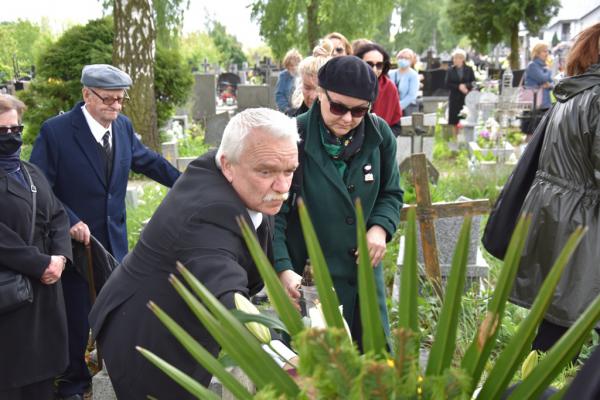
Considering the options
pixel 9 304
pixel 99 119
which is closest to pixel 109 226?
pixel 99 119

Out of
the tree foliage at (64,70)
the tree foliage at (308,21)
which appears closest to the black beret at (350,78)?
the tree foliage at (64,70)

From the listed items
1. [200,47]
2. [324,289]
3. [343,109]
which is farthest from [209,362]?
[200,47]

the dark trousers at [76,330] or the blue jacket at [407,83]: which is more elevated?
the blue jacket at [407,83]

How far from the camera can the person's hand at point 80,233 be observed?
3502mm

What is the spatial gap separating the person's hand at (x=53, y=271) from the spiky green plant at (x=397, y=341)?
219 cm

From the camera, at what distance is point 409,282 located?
45.0 inches

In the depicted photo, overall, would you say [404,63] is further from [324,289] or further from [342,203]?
[324,289]

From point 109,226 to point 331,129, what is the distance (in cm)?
143

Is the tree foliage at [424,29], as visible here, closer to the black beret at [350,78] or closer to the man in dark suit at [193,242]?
the black beret at [350,78]

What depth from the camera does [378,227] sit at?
120 inches

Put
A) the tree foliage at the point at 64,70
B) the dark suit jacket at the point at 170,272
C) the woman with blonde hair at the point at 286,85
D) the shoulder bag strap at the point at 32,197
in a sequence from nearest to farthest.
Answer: the dark suit jacket at the point at 170,272 → the shoulder bag strap at the point at 32,197 → the woman with blonde hair at the point at 286,85 → the tree foliage at the point at 64,70

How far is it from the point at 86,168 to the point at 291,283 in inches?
60.6

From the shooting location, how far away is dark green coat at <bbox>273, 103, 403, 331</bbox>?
2963 millimetres

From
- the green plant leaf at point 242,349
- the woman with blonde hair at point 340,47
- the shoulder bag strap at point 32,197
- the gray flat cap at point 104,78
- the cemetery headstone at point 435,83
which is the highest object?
the woman with blonde hair at point 340,47
